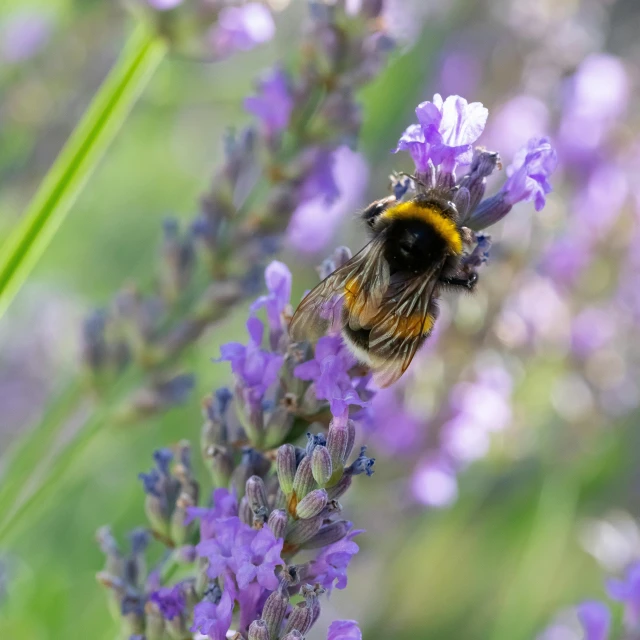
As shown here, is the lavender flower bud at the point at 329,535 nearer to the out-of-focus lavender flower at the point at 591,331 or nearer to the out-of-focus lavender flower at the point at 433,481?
the out-of-focus lavender flower at the point at 433,481

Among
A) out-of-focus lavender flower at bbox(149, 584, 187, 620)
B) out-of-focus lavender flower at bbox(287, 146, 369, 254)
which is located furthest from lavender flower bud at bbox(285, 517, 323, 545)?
out-of-focus lavender flower at bbox(287, 146, 369, 254)

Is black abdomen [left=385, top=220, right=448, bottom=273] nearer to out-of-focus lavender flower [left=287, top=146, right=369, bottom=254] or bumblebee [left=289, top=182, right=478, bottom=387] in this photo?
bumblebee [left=289, top=182, right=478, bottom=387]

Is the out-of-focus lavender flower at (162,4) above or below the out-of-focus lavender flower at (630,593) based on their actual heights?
above

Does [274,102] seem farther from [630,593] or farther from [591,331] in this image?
[591,331]

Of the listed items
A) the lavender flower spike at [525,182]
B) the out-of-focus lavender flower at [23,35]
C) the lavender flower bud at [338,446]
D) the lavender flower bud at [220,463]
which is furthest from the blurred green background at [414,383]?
the lavender flower spike at [525,182]

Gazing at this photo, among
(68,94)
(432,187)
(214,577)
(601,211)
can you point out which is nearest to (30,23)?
(68,94)

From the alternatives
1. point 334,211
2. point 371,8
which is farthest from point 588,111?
point 371,8
